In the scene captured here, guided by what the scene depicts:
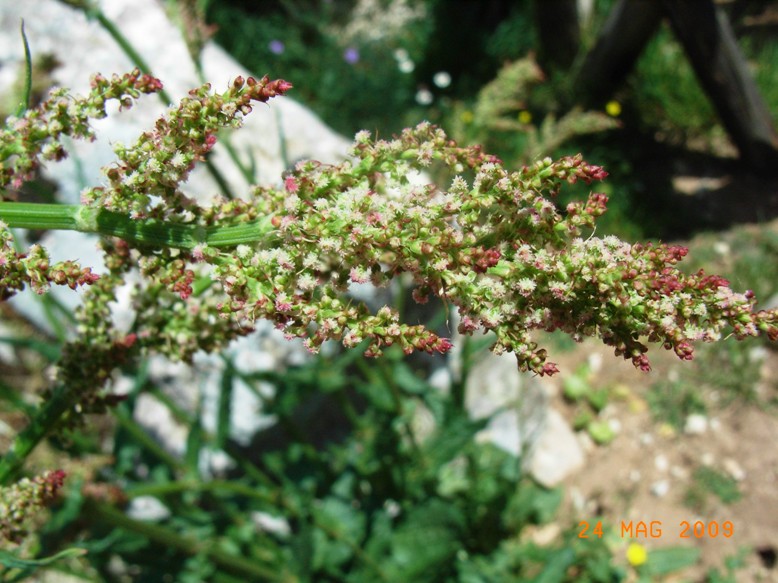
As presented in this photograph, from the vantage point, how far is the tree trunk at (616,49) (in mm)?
4945

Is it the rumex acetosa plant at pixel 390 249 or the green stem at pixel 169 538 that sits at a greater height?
the rumex acetosa plant at pixel 390 249

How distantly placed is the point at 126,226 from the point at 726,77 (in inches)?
186

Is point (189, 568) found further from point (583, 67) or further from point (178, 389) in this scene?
point (583, 67)

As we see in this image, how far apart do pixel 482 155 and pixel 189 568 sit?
7.64 ft

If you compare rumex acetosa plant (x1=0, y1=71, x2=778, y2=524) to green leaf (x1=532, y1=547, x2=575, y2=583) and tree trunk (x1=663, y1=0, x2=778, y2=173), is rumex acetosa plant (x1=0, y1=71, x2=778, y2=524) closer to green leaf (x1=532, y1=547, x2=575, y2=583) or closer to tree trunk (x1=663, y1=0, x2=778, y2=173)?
green leaf (x1=532, y1=547, x2=575, y2=583)

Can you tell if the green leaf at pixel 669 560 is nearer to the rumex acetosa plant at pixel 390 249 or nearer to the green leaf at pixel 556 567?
the green leaf at pixel 556 567

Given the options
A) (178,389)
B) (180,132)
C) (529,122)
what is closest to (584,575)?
(178,389)

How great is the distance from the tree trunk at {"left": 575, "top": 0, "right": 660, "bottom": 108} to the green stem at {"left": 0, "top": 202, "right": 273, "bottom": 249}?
4.30 meters

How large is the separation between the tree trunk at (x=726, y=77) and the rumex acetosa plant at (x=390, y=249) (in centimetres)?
397

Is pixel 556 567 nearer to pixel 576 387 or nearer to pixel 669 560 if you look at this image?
pixel 669 560

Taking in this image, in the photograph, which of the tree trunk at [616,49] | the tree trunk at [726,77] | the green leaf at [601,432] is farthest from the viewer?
the tree trunk at [616,49]

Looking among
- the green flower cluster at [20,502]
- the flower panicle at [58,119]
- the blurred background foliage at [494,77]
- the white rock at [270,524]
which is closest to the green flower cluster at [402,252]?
the flower panicle at [58,119]

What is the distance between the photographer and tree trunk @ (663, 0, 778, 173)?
466 centimetres

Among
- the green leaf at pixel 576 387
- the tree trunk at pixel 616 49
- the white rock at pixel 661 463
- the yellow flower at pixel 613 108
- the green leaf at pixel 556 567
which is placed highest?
the tree trunk at pixel 616 49
